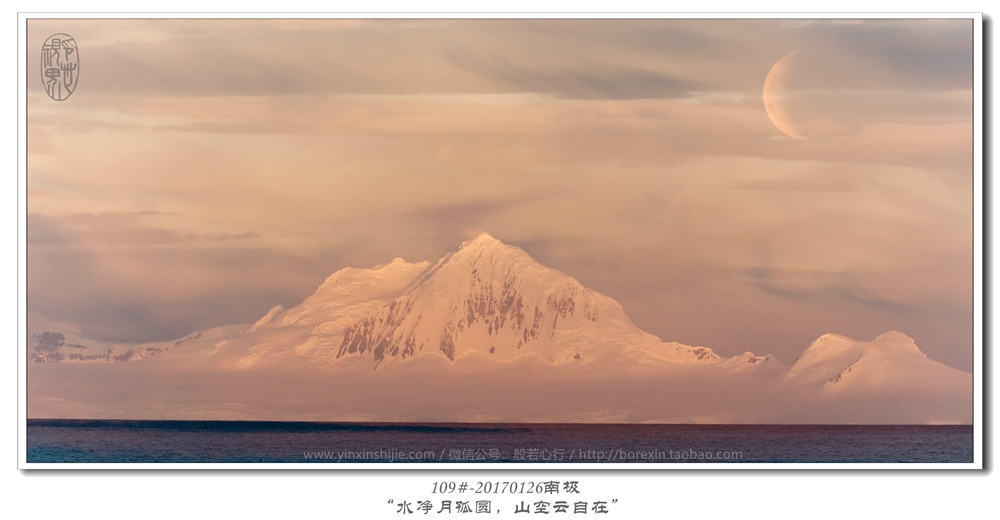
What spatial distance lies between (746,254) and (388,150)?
893 centimetres

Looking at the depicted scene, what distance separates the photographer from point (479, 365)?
2264 centimetres

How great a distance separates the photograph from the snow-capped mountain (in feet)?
0.26

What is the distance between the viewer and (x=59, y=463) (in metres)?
18.1

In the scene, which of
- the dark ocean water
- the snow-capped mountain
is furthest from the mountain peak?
the dark ocean water

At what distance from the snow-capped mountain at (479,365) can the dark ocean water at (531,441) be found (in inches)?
18.2

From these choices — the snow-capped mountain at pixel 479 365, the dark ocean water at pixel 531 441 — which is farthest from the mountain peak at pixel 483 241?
the dark ocean water at pixel 531 441

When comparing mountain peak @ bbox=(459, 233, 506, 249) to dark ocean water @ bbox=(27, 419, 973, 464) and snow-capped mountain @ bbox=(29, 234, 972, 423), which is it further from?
dark ocean water @ bbox=(27, 419, 973, 464)

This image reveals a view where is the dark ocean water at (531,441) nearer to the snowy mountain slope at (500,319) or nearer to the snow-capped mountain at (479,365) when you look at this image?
the snow-capped mountain at (479,365)

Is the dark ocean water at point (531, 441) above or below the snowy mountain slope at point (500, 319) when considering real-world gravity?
below

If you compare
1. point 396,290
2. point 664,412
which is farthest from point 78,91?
point 664,412

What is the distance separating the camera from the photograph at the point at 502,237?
20062 millimetres

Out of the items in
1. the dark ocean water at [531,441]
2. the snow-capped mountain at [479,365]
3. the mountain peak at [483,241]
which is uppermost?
the mountain peak at [483,241]

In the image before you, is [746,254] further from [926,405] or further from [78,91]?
[78,91]
